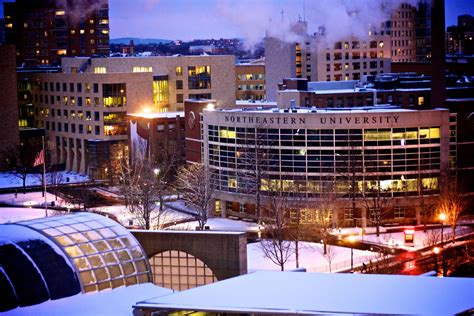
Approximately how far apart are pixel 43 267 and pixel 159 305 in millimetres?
6648

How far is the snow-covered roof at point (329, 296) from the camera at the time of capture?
32.6 metres

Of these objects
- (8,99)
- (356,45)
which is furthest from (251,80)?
(8,99)

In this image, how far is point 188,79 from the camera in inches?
4953

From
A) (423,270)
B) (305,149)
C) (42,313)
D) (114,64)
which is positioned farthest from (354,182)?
(114,64)

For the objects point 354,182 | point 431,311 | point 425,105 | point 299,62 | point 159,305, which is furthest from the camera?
point 299,62

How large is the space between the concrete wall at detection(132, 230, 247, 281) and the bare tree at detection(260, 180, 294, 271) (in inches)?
541

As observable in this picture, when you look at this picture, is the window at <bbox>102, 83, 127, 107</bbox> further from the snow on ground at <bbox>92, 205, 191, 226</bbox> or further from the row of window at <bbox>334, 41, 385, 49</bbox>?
the row of window at <bbox>334, 41, 385, 49</bbox>

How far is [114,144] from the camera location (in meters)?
116

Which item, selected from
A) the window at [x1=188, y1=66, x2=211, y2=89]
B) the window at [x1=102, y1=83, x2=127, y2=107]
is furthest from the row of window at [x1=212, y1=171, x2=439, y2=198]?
the window at [x1=188, y1=66, x2=211, y2=89]

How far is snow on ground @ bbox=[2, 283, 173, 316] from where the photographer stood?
122 feet

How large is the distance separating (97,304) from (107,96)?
79802 mm

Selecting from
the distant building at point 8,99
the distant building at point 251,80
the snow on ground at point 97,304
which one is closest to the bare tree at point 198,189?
the snow on ground at point 97,304

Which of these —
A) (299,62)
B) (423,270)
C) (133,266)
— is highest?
(299,62)

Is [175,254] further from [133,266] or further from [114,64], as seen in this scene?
[114,64]
